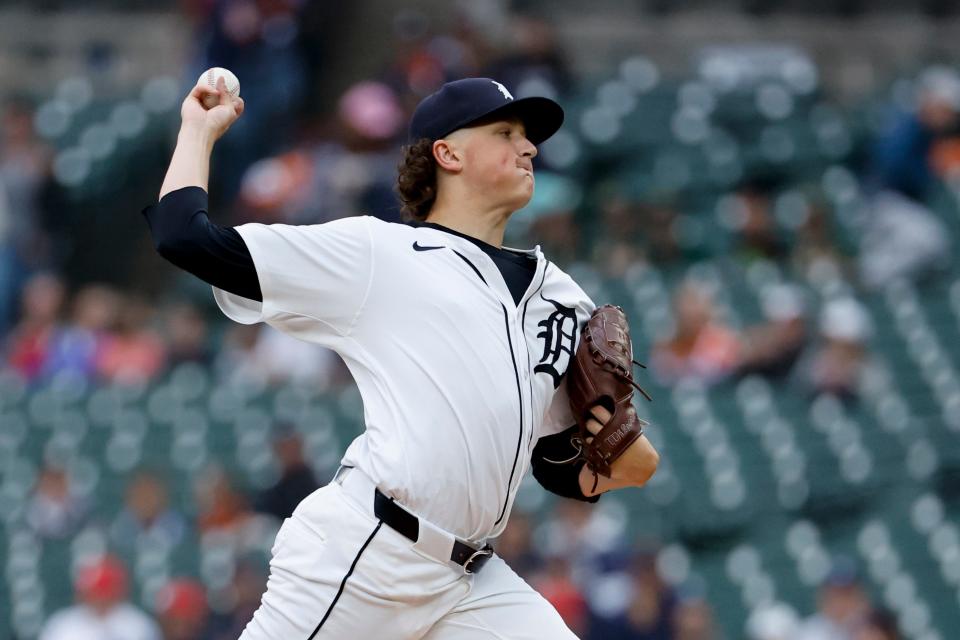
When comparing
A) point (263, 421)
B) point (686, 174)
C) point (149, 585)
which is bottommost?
point (149, 585)

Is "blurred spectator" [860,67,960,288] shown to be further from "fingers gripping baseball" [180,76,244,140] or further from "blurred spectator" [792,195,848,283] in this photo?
"fingers gripping baseball" [180,76,244,140]

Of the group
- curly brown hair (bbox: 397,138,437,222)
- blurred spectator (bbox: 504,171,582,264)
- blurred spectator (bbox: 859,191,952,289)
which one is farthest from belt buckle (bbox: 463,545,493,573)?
blurred spectator (bbox: 859,191,952,289)

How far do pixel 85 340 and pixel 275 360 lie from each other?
1281 mm

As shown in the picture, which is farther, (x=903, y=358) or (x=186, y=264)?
(x=903, y=358)

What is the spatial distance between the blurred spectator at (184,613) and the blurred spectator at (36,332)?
2466 mm

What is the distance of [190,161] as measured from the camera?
3.13m

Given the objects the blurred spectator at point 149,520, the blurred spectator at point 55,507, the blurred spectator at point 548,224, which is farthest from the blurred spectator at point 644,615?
the blurred spectator at point 55,507

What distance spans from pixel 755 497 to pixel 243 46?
4880mm

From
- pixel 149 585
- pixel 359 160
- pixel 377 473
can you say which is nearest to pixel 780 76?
pixel 359 160

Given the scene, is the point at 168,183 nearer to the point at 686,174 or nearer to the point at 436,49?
the point at 686,174

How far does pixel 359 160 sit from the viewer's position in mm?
9375

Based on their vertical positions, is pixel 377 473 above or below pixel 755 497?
above

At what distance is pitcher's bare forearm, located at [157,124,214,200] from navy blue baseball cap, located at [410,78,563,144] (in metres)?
0.49

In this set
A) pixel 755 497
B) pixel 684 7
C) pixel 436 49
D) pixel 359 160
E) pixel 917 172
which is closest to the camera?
pixel 755 497
